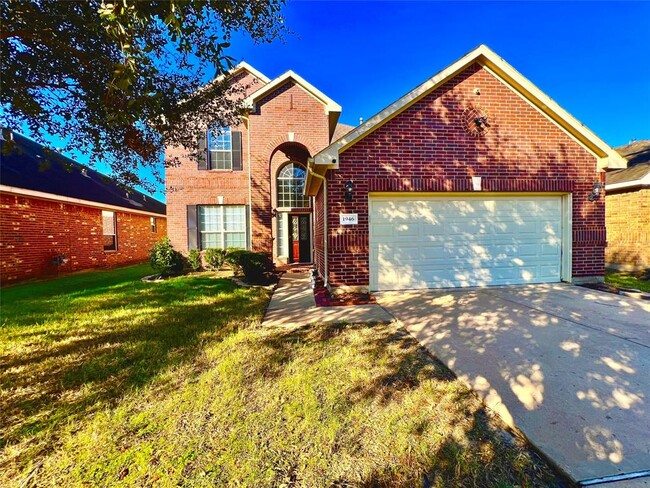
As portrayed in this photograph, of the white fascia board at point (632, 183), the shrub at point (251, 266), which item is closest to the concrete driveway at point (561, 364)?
the shrub at point (251, 266)

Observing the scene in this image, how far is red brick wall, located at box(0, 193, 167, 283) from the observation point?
30.2 ft

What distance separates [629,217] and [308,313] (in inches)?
515

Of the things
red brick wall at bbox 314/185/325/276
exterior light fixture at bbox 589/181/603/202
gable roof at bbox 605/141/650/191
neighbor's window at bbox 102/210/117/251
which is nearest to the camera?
exterior light fixture at bbox 589/181/603/202

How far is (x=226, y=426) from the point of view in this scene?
7.73 ft

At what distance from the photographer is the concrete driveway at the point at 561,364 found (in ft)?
6.88

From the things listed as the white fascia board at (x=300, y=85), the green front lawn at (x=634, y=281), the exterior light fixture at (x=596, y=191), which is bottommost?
the green front lawn at (x=634, y=281)

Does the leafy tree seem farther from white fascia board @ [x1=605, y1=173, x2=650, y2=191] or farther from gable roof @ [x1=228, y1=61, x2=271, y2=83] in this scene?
white fascia board @ [x1=605, y1=173, x2=650, y2=191]

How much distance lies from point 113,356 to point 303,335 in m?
2.47

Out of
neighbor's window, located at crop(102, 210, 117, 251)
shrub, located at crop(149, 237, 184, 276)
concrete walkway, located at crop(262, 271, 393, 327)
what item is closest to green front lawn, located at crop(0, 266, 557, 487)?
concrete walkway, located at crop(262, 271, 393, 327)

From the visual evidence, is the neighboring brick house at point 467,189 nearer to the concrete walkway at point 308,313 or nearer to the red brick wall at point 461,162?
the red brick wall at point 461,162

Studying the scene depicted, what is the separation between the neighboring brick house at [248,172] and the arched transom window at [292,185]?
1.26 feet

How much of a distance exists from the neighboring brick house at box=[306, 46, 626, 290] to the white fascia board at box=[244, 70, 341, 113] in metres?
6.38

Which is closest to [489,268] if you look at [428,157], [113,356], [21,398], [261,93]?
[428,157]

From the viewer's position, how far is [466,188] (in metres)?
7.07
